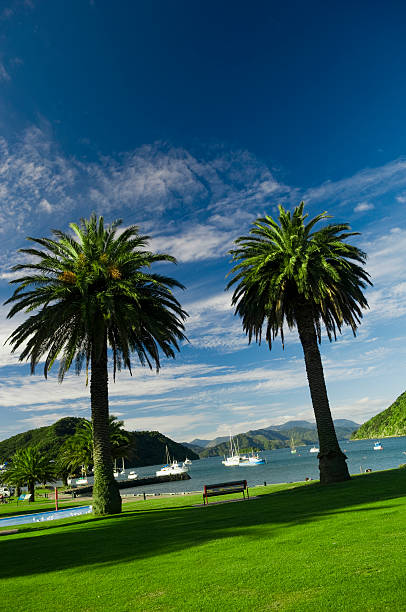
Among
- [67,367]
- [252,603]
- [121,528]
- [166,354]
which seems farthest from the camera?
[166,354]

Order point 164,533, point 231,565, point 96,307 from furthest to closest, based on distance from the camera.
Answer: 1. point 96,307
2. point 164,533
3. point 231,565

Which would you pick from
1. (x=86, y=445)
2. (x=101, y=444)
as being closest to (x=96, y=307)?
(x=101, y=444)

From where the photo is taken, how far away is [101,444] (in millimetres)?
21047

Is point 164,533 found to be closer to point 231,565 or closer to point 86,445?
point 231,565

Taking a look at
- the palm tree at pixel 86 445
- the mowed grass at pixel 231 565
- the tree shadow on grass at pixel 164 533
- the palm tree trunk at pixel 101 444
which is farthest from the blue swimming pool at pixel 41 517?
the palm tree at pixel 86 445

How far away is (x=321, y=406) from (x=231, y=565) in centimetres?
1665

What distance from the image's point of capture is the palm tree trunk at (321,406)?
71.4 ft

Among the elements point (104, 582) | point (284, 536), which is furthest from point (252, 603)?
point (284, 536)

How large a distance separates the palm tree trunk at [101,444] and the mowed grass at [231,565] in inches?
279

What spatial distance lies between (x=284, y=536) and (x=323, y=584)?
376 cm

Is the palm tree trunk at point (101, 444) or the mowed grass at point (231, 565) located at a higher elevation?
the palm tree trunk at point (101, 444)

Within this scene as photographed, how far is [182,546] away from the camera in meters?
9.66

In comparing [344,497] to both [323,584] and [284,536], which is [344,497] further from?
[323,584]

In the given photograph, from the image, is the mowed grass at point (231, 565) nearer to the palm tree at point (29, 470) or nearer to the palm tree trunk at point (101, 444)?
the palm tree trunk at point (101, 444)
